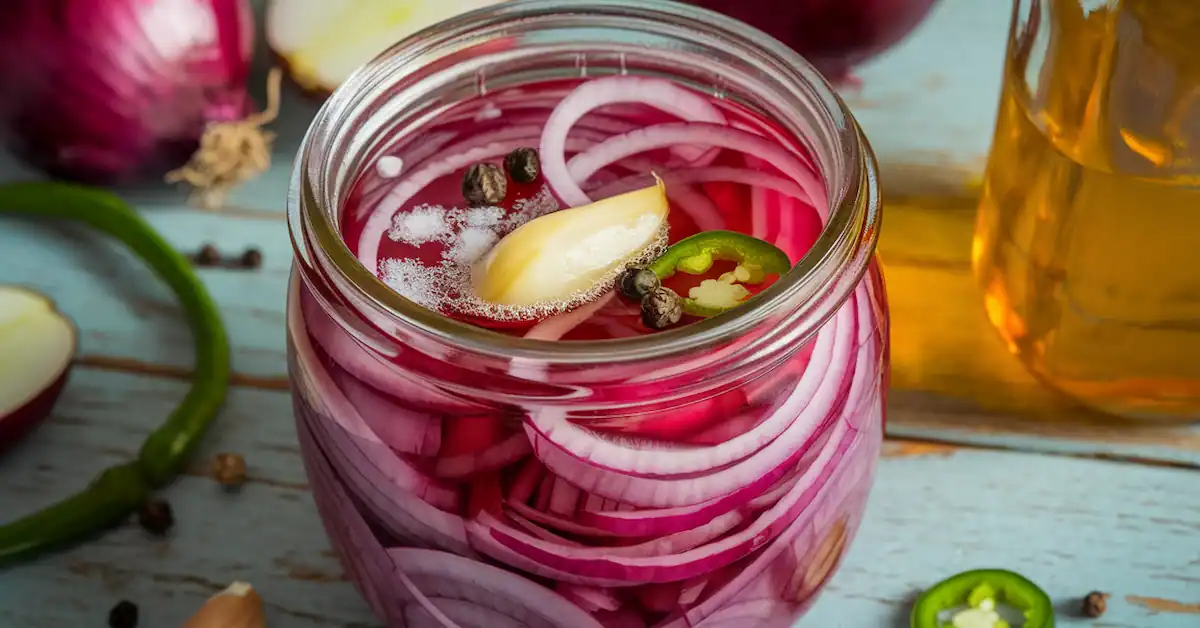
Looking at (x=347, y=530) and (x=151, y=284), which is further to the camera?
(x=151, y=284)

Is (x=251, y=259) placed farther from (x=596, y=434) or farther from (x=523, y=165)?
(x=596, y=434)

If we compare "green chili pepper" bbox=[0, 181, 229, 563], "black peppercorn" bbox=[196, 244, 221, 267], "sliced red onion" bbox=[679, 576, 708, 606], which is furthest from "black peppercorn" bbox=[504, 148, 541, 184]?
"black peppercorn" bbox=[196, 244, 221, 267]

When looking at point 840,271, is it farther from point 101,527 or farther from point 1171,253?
point 101,527

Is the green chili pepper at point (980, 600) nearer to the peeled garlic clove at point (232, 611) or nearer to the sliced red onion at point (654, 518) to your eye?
the sliced red onion at point (654, 518)

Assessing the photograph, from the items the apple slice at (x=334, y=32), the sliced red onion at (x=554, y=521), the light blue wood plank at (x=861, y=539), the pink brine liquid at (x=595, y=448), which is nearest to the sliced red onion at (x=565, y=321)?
the pink brine liquid at (x=595, y=448)

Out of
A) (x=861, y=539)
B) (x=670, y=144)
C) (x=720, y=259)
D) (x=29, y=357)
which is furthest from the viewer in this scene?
(x=29, y=357)

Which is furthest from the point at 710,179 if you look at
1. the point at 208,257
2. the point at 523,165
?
the point at 208,257
